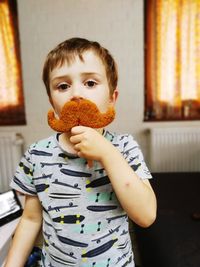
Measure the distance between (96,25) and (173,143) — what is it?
141 centimetres

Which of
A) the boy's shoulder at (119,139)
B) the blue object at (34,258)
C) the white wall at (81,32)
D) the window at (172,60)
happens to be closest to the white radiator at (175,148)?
the window at (172,60)

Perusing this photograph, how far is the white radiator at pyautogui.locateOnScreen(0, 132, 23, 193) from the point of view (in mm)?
2699

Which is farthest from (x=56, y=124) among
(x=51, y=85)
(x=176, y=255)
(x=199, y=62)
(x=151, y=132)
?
(x=199, y=62)

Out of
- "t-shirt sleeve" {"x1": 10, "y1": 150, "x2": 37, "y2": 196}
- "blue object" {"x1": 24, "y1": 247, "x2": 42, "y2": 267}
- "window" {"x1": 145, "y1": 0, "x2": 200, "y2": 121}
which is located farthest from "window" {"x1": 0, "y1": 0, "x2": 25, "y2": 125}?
"t-shirt sleeve" {"x1": 10, "y1": 150, "x2": 37, "y2": 196}

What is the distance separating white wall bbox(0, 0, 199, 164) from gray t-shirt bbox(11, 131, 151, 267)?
7.42ft

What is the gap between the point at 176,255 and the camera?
49.3 inches

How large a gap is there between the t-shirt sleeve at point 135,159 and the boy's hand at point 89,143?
0.10 m

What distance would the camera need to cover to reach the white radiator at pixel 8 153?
8.86ft

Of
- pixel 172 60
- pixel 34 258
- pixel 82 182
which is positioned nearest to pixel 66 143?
pixel 82 182

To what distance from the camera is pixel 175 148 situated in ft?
9.21

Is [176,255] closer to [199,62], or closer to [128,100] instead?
[128,100]

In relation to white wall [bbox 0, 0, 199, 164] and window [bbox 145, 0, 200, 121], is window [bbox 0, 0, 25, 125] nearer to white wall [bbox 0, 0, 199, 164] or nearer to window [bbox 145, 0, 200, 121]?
white wall [bbox 0, 0, 199, 164]

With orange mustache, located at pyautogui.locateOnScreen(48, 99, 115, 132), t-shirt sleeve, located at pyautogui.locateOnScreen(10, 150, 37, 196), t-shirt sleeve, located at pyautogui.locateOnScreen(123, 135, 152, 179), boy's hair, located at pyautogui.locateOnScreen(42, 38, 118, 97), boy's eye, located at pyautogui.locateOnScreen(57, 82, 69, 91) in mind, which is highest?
boy's hair, located at pyautogui.locateOnScreen(42, 38, 118, 97)

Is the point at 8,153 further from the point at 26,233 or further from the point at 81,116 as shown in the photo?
the point at 81,116
